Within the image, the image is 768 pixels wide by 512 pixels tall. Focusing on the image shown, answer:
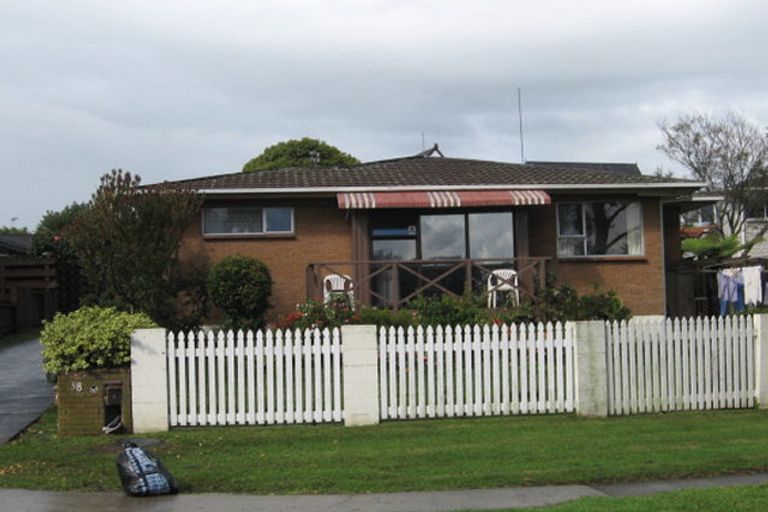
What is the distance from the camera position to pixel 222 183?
1981cm

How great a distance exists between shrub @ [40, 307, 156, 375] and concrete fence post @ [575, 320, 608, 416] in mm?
5600

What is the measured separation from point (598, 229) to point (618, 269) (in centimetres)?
100

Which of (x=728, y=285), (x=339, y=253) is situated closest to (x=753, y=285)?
(x=728, y=285)

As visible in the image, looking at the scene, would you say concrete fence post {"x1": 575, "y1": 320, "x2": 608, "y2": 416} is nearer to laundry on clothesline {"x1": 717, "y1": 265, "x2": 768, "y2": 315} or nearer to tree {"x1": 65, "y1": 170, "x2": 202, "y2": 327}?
tree {"x1": 65, "y1": 170, "x2": 202, "y2": 327}

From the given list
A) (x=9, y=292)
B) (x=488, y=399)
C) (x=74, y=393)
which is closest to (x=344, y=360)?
(x=488, y=399)

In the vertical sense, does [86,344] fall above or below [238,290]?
below

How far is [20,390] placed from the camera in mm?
15133

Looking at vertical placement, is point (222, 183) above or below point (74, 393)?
above

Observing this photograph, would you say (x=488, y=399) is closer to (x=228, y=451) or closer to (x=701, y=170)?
(x=228, y=451)

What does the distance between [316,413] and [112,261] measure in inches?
239

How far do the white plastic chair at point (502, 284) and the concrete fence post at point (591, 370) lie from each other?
19.7ft

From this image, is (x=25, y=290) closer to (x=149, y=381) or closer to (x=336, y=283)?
(x=336, y=283)

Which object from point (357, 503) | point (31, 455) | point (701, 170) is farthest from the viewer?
point (701, 170)

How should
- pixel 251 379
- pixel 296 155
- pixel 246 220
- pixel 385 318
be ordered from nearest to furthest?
pixel 251 379 < pixel 385 318 < pixel 246 220 < pixel 296 155
